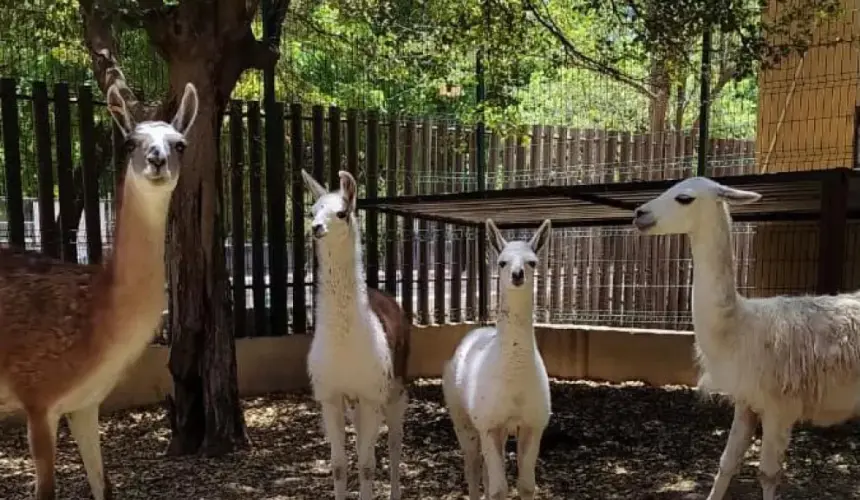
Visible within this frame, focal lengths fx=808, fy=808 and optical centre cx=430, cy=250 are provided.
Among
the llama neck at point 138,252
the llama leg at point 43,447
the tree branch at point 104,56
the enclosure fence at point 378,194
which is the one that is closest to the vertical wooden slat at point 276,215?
the enclosure fence at point 378,194

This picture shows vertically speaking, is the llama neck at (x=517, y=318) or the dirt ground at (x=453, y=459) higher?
the llama neck at (x=517, y=318)

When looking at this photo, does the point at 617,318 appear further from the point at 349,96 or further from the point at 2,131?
the point at 2,131

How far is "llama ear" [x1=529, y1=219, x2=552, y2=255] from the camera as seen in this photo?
3975mm

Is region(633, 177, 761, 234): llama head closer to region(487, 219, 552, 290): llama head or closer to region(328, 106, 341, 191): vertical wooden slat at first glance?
region(487, 219, 552, 290): llama head

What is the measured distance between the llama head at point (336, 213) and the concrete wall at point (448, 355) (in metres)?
3.35

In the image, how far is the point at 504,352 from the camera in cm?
380

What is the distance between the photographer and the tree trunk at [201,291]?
5.30 meters

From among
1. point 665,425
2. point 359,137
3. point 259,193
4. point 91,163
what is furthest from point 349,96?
point 665,425

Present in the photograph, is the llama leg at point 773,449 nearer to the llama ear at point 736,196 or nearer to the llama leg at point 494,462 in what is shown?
the llama ear at point 736,196

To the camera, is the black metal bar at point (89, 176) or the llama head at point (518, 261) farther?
the black metal bar at point (89, 176)

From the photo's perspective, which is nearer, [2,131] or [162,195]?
[162,195]

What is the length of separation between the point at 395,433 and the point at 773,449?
2.05 metres

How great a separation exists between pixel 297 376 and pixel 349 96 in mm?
3063

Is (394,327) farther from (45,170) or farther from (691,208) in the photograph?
(45,170)
